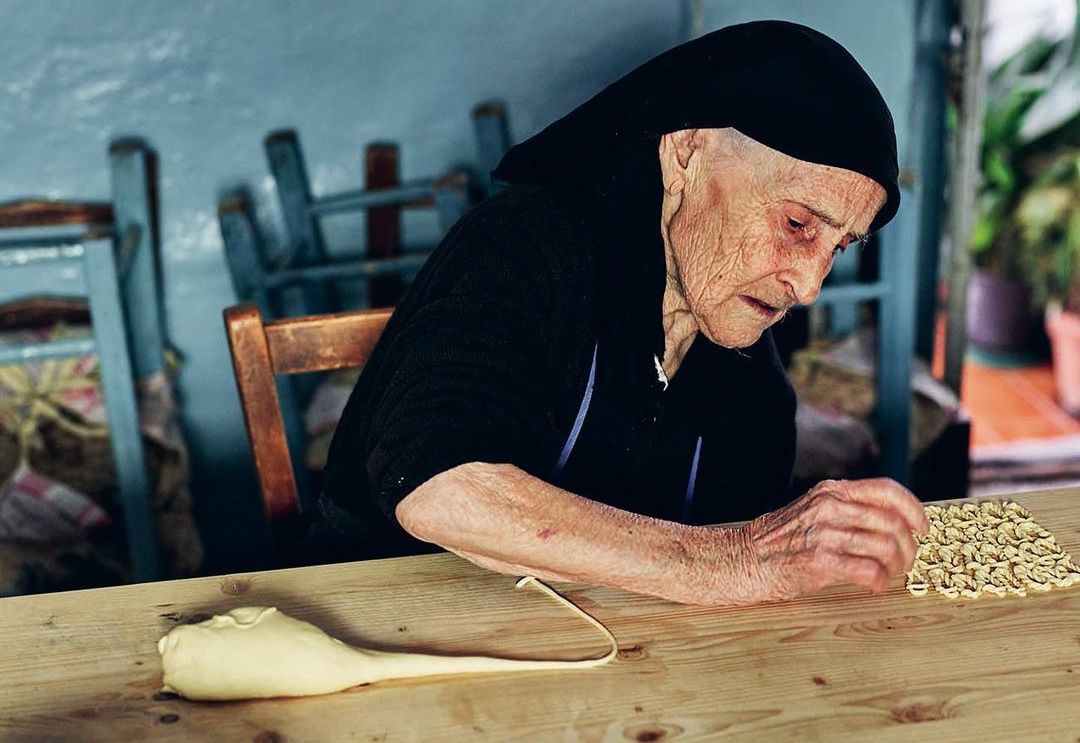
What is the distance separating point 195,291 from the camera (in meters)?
3.14

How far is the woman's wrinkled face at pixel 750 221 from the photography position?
4.77ft

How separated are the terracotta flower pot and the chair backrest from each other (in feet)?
11.4

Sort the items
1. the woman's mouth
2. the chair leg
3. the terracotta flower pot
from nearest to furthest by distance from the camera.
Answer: the woman's mouth
the chair leg
the terracotta flower pot

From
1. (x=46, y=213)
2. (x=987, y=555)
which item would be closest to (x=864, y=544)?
(x=987, y=555)

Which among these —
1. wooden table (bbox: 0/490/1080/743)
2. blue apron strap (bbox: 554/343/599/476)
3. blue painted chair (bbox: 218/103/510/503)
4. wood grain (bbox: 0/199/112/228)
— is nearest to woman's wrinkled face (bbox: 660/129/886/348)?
blue apron strap (bbox: 554/343/599/476)

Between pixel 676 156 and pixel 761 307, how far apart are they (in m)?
0.24

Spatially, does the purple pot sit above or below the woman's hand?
below

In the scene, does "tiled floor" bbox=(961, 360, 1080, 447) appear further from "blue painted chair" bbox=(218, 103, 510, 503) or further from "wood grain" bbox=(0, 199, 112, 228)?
"wood grain" bbox=(0, 199, 112, 228)

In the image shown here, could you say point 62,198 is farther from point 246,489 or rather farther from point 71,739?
point 71,739

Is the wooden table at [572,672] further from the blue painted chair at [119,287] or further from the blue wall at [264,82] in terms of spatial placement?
the blue wall at [264,82]

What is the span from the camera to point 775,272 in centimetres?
153

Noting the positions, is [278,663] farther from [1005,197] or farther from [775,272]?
[1005,197]

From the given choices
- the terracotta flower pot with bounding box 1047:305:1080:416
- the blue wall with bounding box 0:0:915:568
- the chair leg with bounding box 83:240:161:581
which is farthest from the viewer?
the terracotta flower pot with bounding box 1047:305:1080:416

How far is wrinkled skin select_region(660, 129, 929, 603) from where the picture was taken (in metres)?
1.34
